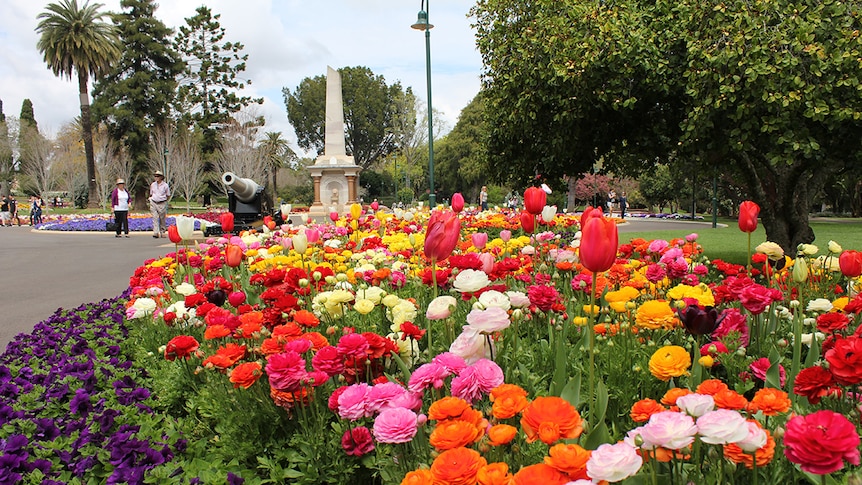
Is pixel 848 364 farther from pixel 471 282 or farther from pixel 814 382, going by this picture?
pixel 471 282

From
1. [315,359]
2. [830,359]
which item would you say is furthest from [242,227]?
[830,359]

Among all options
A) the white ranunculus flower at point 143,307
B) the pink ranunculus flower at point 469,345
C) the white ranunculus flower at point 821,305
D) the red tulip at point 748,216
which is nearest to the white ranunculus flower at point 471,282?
the pink ranunculus flower at point 469,345

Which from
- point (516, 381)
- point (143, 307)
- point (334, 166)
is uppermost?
point (334, 166)

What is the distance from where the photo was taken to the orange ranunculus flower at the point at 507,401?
1.34 m

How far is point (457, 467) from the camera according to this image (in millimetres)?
1104

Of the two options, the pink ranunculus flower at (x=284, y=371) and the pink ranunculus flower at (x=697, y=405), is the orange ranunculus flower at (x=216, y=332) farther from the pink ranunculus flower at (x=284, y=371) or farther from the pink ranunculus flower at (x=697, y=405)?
the pink ranunculus flower at (x=697, y=405)

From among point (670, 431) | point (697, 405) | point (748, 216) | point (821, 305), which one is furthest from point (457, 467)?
point (748, 216)

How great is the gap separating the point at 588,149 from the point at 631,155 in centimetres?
98

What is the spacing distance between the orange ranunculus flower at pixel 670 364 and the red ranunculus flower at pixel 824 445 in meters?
0.57

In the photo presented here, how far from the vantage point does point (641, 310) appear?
2.17m

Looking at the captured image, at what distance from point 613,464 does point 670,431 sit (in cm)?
16

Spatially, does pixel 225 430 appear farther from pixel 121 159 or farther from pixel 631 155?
pixel 121 159

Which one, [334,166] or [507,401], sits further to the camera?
[334,166]

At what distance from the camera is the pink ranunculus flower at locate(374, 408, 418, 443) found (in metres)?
1.37
